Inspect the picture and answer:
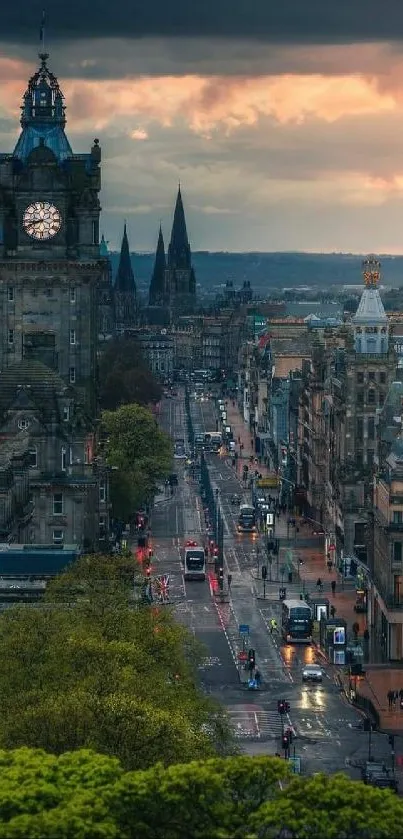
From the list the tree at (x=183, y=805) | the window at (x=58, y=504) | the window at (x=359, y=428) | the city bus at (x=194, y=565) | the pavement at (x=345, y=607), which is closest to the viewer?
the tree at (x=183, y=805)

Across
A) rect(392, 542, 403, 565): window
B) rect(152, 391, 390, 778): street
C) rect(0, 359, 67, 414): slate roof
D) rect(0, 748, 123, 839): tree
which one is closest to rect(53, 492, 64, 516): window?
rect(0, 359, 67, 414): slate roof

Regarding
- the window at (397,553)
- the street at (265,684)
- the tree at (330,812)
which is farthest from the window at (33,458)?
the tree at (330,812)

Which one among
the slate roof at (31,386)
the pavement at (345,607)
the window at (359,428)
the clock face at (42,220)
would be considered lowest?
the pavement at (345,607)

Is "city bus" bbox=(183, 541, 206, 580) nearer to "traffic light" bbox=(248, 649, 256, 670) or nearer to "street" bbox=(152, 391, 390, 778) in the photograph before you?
"street" bbox=(152, 391, 390, 778)

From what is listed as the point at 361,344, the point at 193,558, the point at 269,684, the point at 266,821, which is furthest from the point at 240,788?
the point at 361,344

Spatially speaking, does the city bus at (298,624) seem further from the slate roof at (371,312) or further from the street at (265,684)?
A: the slate roof at (371,312)

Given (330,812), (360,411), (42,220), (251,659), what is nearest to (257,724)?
(251,659)

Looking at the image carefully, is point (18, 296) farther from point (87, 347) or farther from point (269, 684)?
point (269, 684)
